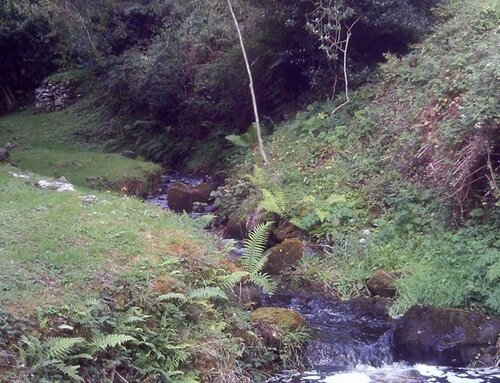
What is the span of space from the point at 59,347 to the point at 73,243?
92.9 inches

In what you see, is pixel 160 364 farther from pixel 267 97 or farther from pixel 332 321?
pixel 267 97

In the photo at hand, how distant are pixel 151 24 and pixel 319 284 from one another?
17867mm

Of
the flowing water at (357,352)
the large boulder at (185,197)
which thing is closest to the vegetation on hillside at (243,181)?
the flowing water at (357,352)

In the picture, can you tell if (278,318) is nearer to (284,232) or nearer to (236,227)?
(284,232)

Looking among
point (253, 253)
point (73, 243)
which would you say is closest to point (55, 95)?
point (253, 253)

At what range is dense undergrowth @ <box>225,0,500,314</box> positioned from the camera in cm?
1116

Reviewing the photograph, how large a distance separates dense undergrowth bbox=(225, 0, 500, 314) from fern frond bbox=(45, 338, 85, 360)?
5364mm

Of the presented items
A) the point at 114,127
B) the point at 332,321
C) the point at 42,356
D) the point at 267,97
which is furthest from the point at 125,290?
the point at 114,127

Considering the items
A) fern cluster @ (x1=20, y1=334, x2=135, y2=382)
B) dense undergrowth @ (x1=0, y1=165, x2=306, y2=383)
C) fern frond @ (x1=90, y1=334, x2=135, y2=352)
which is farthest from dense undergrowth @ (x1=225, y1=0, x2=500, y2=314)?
fern cluster @ (x1=20, y1=334, x2=135, y2=382)

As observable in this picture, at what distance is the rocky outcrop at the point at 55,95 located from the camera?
31.7 meters

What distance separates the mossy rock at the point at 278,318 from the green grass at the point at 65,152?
34.5ft

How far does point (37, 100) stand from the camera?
32.5 metres

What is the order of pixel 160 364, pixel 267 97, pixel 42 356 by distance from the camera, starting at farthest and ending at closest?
pixel 267 97 < pixel 160 364 < pixel 42 356

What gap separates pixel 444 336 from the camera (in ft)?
30.9
